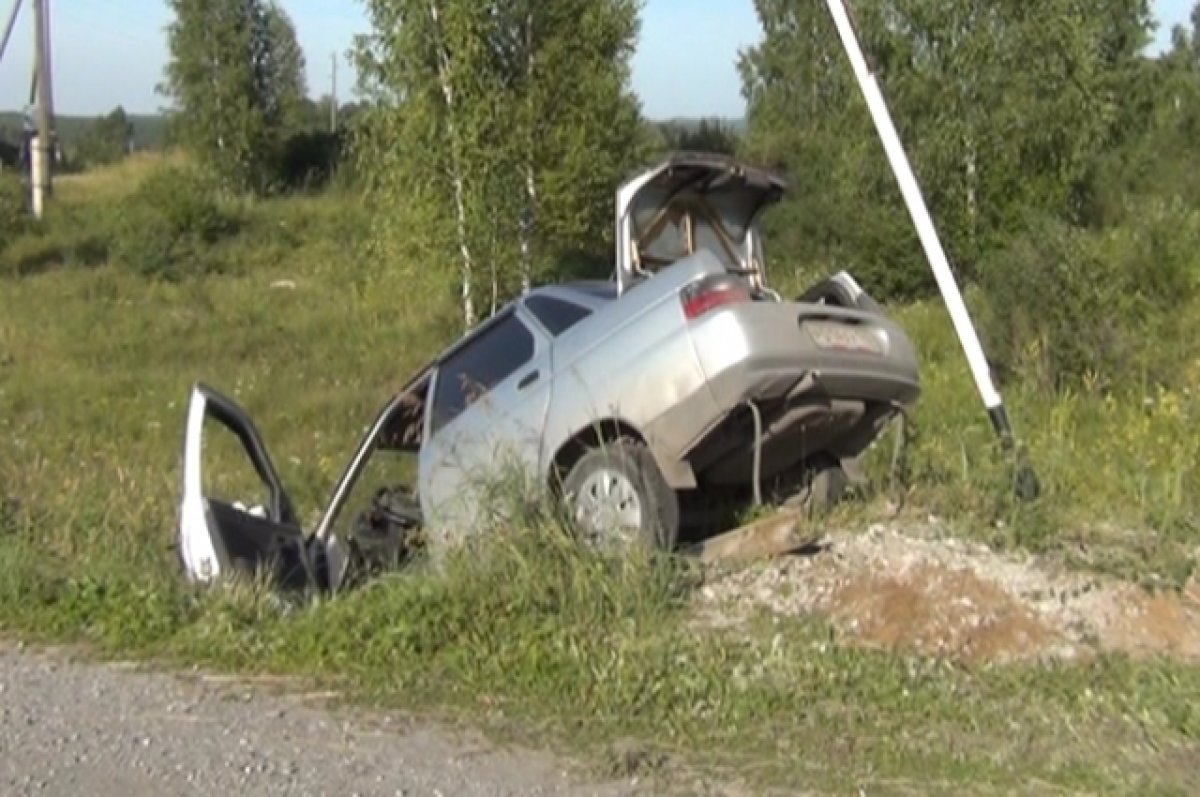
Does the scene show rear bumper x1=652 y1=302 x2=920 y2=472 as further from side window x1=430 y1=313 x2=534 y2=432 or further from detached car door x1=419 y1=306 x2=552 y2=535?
side window x1=430 y1=313 x2=534 y2=432

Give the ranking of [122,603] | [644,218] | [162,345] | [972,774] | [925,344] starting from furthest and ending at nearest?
[162,345] → [925,344] → [644,218] → [122,603] → [972,774]

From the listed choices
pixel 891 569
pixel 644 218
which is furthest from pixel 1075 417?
pixel 891 569

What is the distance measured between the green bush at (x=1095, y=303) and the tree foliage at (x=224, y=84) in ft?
84.3

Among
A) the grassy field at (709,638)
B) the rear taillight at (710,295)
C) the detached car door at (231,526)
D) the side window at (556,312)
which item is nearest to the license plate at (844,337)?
the rear taillight at (710,295)

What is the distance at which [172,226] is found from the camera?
120ft

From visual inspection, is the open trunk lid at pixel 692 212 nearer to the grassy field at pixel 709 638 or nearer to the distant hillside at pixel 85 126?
the grassy field at pixel 709 638

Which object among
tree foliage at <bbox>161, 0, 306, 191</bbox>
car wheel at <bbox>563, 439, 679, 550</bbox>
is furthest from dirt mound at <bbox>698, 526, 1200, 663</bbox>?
tree foliage at <bbox>161, 0, 306, 191</bbox>

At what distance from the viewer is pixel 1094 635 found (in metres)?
6.92

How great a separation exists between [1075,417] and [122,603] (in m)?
6.21

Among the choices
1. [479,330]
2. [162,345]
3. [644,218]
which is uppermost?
[644,218]

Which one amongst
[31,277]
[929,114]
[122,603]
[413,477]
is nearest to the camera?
[122,603]

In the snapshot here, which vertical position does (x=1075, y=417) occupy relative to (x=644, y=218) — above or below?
below

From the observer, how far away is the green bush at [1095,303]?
16.3 m

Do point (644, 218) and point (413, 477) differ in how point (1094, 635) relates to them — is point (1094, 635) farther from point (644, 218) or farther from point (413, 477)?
point (413, 477)
